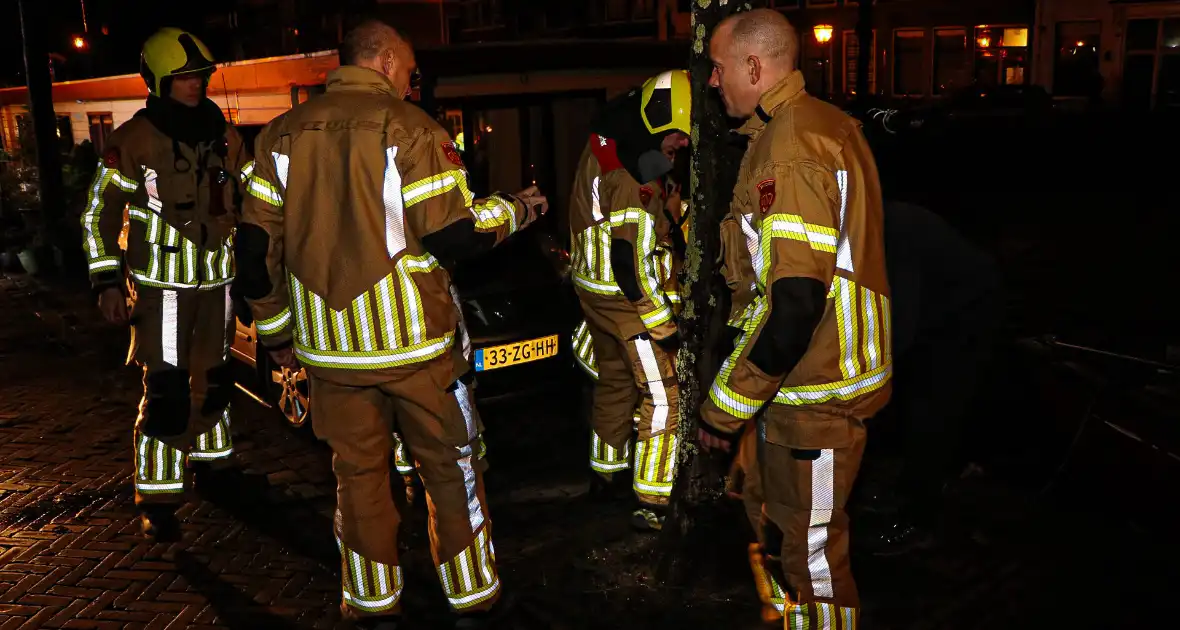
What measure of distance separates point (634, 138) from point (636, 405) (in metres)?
1.46

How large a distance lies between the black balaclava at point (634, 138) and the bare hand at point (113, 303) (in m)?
2.48

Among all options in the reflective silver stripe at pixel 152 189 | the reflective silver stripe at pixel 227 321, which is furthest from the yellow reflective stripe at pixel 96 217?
the reflective silver stripe at pixel 227 321

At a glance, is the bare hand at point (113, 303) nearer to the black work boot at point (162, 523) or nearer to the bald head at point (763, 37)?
the black work boot at point (162, 523)

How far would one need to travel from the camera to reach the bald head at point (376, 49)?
3.91 metres

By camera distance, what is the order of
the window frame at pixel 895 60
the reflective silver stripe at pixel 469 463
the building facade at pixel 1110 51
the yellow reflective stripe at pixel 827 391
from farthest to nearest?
the window frame at pixel 895 60, the building facade at pixel 1110 51, the reflective silver stripe at pixel 469 463, the yellow reflective stripe at pixel 827 391

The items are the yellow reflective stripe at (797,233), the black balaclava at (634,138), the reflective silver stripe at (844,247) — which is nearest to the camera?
the yellow reflective stripe at (797,233)

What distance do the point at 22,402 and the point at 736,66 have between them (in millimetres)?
6448

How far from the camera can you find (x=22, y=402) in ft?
25.0

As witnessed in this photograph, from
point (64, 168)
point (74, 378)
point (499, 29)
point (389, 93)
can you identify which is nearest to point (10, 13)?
point (499, 29)

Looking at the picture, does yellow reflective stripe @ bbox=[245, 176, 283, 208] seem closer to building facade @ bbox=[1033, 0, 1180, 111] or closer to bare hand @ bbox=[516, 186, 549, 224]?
bare hand @ bbox=[516, 186, 549, 224]

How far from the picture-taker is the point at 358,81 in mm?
3871

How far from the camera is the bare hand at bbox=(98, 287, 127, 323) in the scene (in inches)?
198

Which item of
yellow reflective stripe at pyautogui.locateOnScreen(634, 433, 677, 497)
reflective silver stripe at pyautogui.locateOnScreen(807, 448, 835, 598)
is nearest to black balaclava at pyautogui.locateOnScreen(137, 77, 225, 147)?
yellow reflective stripe at pyautogui.locateOnScreen(634, 433, 677, 497)

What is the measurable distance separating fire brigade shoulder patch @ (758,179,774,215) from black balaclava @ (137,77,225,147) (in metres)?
3.20
